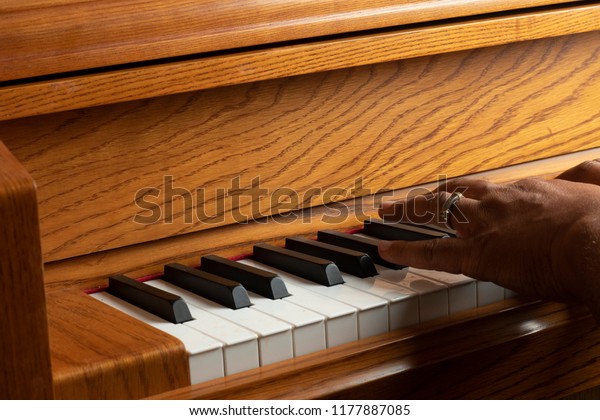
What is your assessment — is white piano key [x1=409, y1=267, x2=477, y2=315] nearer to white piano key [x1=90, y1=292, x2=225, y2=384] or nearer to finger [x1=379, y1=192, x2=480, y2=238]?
finger [x1=379, y1=192, x2=480, y2=238]

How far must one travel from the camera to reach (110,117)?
1254 millimetres

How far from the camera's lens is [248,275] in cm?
122

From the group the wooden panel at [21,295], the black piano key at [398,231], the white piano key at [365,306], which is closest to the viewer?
the wooden panel at [21,295]

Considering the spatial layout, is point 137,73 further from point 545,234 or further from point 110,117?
point 545,234

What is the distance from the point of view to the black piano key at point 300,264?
123 cm

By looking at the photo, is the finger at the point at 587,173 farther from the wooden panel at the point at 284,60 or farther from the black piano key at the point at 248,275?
the black piano key at the point at 248,275

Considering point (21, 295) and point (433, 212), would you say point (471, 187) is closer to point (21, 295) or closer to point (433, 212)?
point (433, 212)

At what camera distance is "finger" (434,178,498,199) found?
4.18 feet

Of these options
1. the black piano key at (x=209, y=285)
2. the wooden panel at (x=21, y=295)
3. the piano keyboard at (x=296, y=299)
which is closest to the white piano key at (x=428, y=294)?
the piano keyboard at (x=296, y=299)

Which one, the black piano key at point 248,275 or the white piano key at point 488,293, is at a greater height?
the black piano key at point 248,275

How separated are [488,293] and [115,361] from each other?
53 centimetres

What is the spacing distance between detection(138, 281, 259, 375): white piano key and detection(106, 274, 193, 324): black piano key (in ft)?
0.09

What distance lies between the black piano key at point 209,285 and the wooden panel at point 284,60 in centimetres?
25

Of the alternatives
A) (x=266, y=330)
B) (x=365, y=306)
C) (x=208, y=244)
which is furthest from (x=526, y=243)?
(x=208, y=244)
